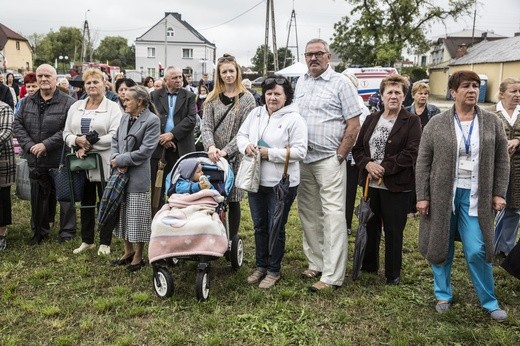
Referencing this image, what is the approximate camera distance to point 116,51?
90250 millimetres

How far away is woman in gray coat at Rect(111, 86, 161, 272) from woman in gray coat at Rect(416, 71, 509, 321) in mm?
2667

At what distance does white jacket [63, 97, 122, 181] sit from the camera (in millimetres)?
5656

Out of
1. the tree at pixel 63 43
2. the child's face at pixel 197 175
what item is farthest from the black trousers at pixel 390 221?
the tree at pixel 63 43

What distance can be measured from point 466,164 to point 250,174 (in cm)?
176

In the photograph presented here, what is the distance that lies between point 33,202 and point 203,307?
120 inches

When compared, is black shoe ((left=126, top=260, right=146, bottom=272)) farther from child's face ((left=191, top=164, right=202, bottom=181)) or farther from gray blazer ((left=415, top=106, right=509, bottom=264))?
gray blazer ((left=415, top=106, right=509, bottom=264))

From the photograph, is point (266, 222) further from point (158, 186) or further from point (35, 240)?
point (35, 240)

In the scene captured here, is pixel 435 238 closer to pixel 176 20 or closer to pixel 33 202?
pixel 33 202

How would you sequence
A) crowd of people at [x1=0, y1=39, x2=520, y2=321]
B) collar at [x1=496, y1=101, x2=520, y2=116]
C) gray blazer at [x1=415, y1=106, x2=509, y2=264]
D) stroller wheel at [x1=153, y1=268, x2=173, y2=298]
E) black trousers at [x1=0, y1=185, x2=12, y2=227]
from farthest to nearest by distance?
black trousers at [x1=0, y1=185, x2=12, y2=227] < collar at [x1=496, y1=101, x2=520, y2=116] < stroller wheel at [x1=153, y1=268, x2=173, y2=298] < crowd of people at [x1=0, y1=39, x2=520, y2=321] < gray blazer at [x1=415, y1=106, x2=509, y2=264]

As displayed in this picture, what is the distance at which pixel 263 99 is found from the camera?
15.3 feet

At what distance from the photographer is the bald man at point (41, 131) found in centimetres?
583

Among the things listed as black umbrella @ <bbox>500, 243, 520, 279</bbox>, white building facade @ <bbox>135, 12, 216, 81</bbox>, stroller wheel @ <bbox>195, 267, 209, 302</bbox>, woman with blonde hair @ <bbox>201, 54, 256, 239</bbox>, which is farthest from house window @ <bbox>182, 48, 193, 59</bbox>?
black umbrella @ <bbox>500, 243, 520, 279</bbox>

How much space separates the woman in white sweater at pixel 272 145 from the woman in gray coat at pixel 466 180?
3.57ft

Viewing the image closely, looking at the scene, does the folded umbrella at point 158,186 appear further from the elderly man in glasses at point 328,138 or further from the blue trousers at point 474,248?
the blue trousers at point 474,248
